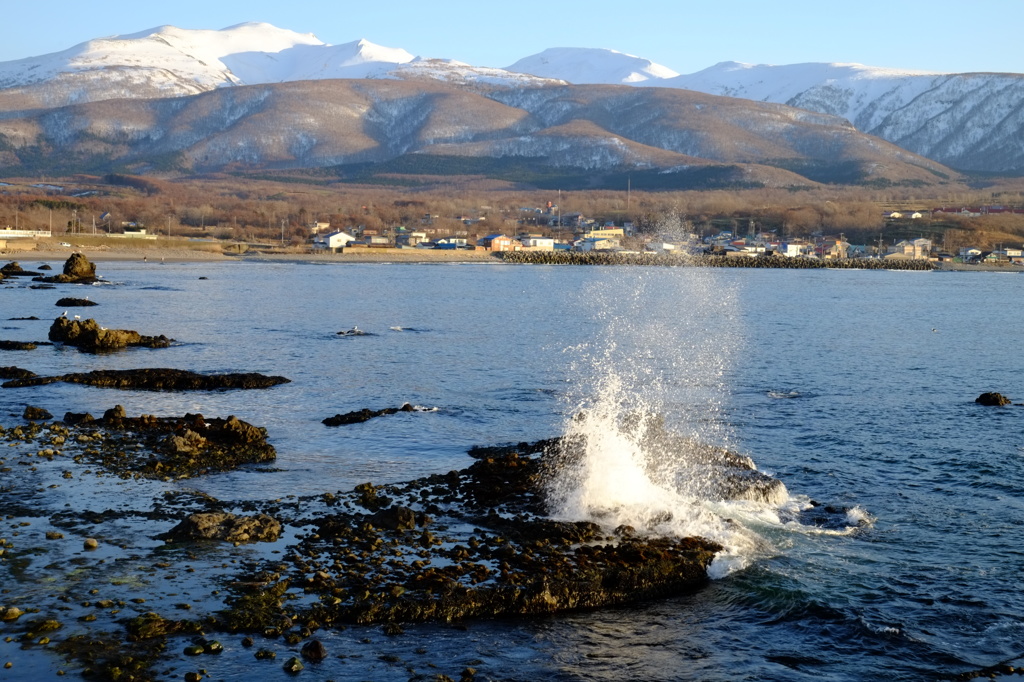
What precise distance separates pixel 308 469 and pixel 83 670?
679cm

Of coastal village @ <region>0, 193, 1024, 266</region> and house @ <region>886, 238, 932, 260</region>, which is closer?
coastal village @ <region>0, 193, 1024, 266</region>

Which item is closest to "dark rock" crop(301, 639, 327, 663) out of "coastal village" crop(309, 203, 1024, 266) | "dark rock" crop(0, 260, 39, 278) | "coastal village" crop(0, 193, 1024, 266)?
"dark rock" crop(0, 260, 39, 278)

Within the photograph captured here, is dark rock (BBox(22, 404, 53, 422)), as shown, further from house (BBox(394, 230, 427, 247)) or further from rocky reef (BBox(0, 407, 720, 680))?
house (BBox(394, 230, 427, 247))

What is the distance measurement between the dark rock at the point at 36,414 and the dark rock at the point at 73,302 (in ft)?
88.0

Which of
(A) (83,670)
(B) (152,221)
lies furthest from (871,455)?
(B) (152,221)

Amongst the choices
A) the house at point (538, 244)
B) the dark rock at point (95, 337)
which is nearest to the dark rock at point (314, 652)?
the dark rock at point (95, 337)

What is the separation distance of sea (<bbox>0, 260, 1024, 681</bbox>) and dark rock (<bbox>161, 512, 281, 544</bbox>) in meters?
1.73

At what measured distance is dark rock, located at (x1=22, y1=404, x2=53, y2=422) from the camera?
17719 millimetres

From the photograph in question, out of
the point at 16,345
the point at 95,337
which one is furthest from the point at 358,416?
the point at 16,345

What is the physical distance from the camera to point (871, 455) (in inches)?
675

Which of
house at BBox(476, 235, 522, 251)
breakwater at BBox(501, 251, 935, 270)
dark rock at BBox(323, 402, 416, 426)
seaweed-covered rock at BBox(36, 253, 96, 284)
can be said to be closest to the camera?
dark rock at BBox(323, 402, 416, 426)

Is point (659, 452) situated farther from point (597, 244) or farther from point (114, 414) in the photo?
point (597, 244)

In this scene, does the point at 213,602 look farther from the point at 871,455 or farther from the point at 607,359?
the point at 607,359

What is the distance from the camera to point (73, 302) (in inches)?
1724
